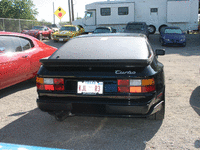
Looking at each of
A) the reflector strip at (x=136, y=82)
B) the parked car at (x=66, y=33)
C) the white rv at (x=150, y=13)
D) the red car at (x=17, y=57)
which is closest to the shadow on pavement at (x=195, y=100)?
the reflector strip at (x=136, y=82)

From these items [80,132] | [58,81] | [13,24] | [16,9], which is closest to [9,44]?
[58,81]

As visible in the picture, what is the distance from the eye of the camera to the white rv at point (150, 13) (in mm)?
23812

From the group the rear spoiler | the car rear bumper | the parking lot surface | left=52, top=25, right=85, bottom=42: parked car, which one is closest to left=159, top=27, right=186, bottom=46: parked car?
left=52, top=25, right=85, bottom=42: parked car

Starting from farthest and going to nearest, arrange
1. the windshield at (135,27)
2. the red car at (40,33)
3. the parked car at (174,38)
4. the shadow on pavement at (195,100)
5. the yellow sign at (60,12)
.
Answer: the yellow sign at (60,12) < the red car at (40,33) < the windshield at (135,27) < the parked car at (174,38) < the shadow on pavement at (195,100)

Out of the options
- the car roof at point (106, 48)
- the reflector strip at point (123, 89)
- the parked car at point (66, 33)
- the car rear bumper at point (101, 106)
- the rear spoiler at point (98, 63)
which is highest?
the parked car at point (66, 33)

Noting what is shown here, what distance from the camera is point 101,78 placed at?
322 centimetres

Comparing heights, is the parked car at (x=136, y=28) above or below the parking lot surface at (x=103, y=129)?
above

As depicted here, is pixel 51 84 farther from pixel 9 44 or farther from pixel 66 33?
pixel 66 33

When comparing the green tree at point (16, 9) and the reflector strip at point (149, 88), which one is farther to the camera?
the green tree at point (16, 9)

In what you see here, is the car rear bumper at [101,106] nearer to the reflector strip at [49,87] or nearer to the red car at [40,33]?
the reflector strip at [49,87]

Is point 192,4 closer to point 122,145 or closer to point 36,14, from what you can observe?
point 122,145

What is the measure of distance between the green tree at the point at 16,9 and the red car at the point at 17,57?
4015 cm

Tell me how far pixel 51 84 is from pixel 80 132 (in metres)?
0.85

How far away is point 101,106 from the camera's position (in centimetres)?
324
